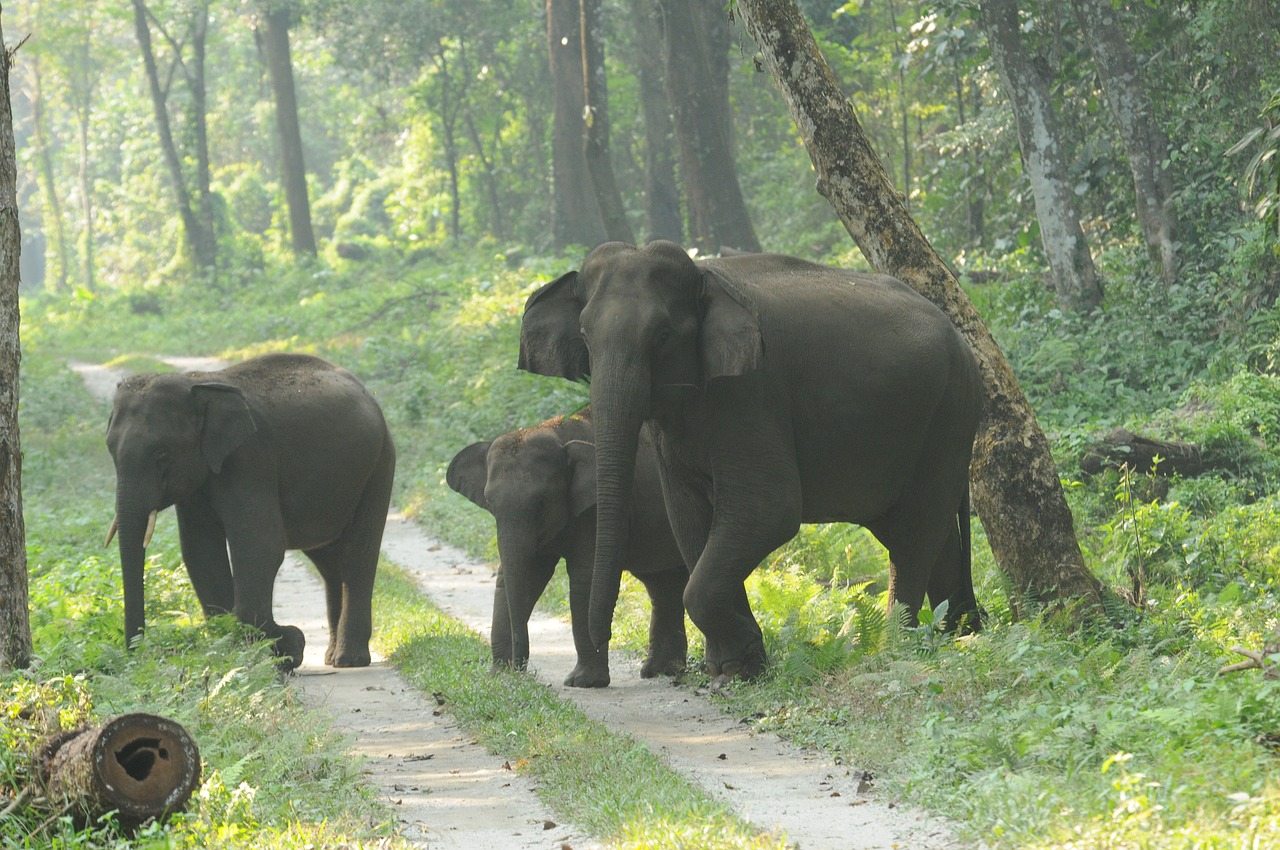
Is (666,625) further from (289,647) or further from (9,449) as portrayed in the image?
(9,449)

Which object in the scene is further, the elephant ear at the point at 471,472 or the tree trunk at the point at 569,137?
the tree trunk at the point at 569,137

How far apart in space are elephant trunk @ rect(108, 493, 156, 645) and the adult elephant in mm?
2801

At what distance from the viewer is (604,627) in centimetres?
790

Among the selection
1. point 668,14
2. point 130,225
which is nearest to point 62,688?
point 668,14

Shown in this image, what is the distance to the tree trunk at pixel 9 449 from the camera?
24.5ft

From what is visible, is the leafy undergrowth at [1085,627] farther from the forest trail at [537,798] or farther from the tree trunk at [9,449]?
the tree trunk at [9,449]

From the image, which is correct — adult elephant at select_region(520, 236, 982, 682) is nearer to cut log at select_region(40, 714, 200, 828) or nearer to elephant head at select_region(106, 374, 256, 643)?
elephant head at select_region(106, 374, 256, 643)

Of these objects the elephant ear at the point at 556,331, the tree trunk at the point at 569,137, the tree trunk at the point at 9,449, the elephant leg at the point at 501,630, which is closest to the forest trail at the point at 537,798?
the elephant leg at the point at 501,630

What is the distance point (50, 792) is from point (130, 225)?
56.2 meters

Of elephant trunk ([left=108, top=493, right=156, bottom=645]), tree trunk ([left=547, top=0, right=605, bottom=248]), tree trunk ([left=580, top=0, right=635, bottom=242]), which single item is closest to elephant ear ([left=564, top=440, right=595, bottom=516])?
elephant trunk ([left=108, top=493, right=156, bottom=645])

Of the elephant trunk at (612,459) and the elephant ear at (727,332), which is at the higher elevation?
the elephant ear at (727,332)

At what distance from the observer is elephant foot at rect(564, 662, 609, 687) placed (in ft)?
30.2

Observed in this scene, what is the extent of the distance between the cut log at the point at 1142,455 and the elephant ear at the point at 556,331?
561 cm

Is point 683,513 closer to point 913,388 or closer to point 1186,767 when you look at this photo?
point 913,388
